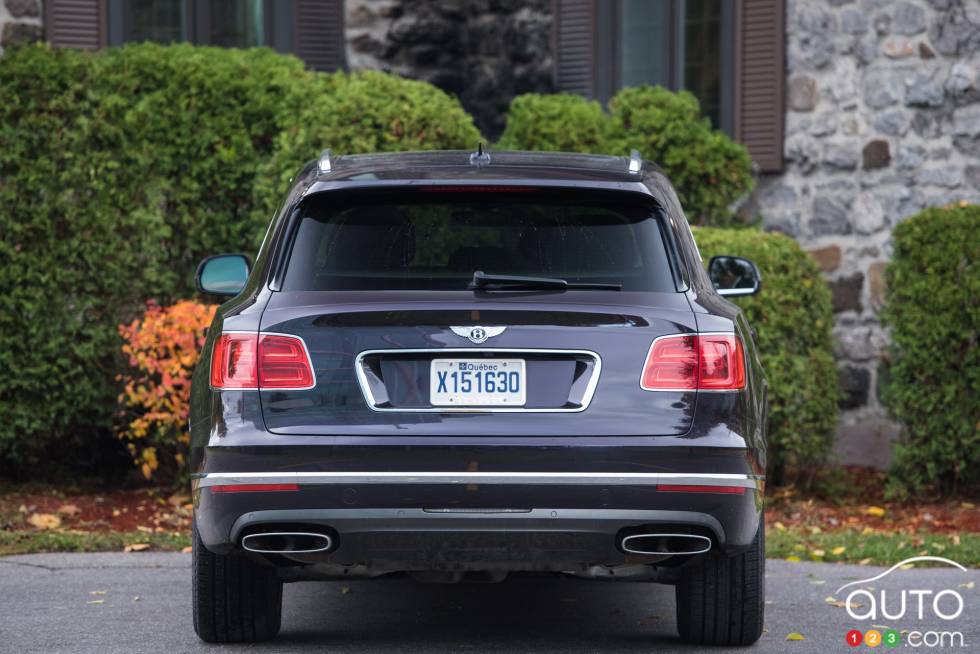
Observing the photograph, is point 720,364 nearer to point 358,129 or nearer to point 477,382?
point 477,382

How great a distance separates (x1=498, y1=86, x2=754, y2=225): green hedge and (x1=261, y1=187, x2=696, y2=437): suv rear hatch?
5547mm

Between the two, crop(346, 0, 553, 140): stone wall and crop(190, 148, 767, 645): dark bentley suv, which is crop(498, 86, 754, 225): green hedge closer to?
crop(346, 0, 553, 140): stone wall

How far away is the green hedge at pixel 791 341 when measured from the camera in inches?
371

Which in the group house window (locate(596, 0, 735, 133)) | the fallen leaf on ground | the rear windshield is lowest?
the fallen leaf on ground

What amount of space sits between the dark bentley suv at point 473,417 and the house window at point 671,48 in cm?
668

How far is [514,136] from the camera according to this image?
35.0 ft

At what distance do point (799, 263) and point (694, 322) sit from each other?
4.98 metres

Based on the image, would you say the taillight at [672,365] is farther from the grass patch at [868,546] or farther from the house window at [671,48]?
the house window at [671,48]

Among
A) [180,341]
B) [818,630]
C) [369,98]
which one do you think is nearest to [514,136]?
[369,98]

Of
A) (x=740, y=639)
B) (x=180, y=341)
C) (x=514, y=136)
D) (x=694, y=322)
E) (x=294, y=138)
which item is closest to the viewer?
(x=694, y=322)

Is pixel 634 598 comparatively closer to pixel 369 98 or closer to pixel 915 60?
pixel 369 98

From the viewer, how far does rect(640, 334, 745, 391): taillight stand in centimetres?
482

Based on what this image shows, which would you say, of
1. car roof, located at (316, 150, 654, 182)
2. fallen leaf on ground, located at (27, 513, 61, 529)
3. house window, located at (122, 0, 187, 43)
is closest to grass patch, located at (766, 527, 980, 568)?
car roof, located at (316, 150, 654, 182)

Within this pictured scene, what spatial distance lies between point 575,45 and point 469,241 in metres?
6.96
